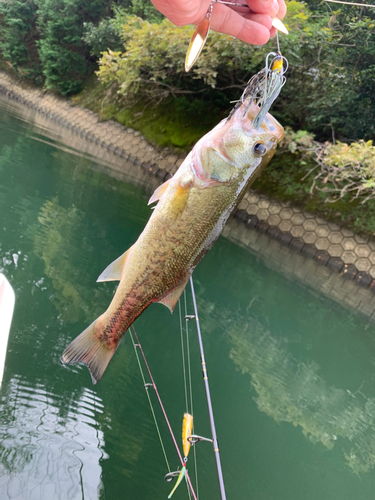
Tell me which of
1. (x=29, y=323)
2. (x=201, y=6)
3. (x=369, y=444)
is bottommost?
(x=29, y=323)

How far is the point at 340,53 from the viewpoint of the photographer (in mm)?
14141

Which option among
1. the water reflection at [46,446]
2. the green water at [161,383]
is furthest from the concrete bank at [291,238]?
the water reflection at [46,446]

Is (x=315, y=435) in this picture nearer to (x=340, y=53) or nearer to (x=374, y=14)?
(x=340, y=53)

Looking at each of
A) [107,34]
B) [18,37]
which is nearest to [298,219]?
[107,34]

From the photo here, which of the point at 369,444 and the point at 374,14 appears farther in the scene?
the point at 374,14

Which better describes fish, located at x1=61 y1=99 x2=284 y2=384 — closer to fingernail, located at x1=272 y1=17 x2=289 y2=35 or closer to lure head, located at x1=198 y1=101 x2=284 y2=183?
lure head, located at x1=198 y1=101 x2=284 y2=183

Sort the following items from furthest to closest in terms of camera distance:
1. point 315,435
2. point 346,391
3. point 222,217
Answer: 1. point 346,391
2. point 315,435
3. point 222,217

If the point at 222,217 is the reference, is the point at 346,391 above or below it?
below

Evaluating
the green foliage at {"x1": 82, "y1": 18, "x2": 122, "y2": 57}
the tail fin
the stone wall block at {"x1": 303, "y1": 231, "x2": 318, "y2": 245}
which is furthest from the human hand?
the green foliage at {"x1": 82, "y1": 18, "x2": 122, "y2": 57}

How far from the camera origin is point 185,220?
68.3 inches

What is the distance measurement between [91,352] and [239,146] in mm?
1145

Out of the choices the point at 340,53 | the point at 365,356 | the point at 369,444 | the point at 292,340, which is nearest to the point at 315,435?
the point at 369,444

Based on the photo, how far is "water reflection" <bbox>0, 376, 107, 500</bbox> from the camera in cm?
289

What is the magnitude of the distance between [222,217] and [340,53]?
14942 millimetres
